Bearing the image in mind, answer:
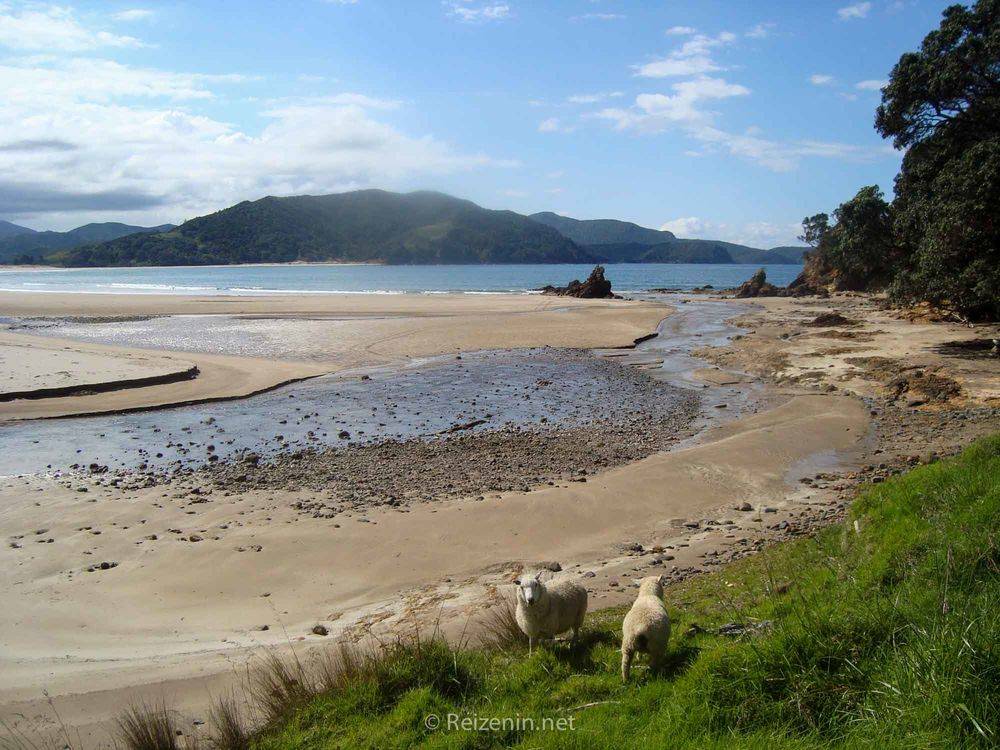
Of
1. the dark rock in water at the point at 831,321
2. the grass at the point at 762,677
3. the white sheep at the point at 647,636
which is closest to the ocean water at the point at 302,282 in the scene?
the dark rock in water at the point at 831,321

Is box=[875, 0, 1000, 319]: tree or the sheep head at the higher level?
box=[875, 0, 1000, 319]: tree

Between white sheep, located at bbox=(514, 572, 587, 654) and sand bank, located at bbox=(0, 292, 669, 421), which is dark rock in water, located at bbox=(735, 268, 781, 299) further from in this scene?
white sheep, located at bbox=(514, 572, 587, 654)

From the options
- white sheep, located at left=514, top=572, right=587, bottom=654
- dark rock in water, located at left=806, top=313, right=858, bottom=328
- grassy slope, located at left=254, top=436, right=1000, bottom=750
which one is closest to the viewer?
grassy slope, located at left=254, top=436, right=1000, bottom=750

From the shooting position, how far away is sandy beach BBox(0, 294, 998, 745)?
6.49 metres

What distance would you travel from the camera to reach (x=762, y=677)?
424 cm

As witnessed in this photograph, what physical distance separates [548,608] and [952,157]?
78.0 feet

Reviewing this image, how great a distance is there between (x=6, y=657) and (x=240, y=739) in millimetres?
3449

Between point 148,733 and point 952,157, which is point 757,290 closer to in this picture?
point 952,157

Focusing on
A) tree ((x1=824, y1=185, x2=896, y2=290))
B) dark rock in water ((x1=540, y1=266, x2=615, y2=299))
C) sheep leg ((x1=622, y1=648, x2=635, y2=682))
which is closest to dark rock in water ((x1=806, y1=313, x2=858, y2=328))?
tree ((x1=824, y1=185, x2=896, y2=290))

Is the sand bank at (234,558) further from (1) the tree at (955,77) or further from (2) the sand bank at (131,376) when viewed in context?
(1) the tree at (955,77)

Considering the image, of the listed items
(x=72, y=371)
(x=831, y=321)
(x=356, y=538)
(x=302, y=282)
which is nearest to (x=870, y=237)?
(x=831, y=321)

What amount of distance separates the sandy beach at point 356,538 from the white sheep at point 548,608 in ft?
4.15

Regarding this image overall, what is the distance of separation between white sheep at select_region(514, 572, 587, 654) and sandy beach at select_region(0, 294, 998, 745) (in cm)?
127

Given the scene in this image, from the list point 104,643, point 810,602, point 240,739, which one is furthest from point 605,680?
point 104,643
